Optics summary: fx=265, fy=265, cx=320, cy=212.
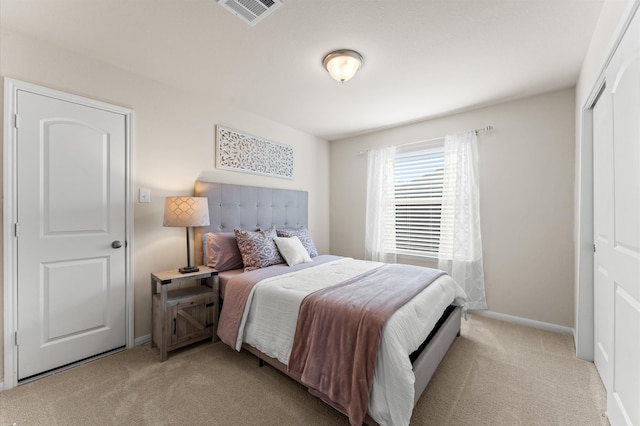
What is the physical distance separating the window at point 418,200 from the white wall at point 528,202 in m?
0.46

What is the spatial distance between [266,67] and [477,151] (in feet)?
8.42

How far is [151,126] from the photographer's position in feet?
8.30

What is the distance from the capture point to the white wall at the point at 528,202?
2.71 m

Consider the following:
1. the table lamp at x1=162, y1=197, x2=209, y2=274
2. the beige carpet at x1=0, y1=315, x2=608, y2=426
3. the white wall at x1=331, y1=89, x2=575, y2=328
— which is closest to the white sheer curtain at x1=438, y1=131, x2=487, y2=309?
the white wall at x1=331, y1=89, x2=575, y2=328

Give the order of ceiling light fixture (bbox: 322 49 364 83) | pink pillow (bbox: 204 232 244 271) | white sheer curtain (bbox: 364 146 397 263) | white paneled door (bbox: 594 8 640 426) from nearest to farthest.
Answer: white paneled door (bbox: 594 8 640 426)
ceiling light fixture (bbox: 322 49 364 83)
pink pillow (bbox: 204 232 244 271)
white sheer curtain (bbox: 364 146 397 263)

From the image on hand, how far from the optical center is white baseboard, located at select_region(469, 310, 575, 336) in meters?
2.70

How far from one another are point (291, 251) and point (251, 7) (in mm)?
2106

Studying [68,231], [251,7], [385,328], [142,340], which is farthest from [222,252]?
[251,7]

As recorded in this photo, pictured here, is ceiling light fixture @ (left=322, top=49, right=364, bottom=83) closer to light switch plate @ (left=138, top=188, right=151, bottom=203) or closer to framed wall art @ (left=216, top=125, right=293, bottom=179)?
framed wall art @ (left=216, top=125, right=293, bottom=179)

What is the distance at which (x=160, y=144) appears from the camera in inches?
102

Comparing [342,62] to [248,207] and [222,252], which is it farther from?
[222,252]

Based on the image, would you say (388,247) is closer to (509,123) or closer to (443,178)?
(443,178)

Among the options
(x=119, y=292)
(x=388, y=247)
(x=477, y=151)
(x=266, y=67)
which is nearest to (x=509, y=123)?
(x=477, y=151)

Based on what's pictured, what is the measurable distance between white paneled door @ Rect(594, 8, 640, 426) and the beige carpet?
42 cm
